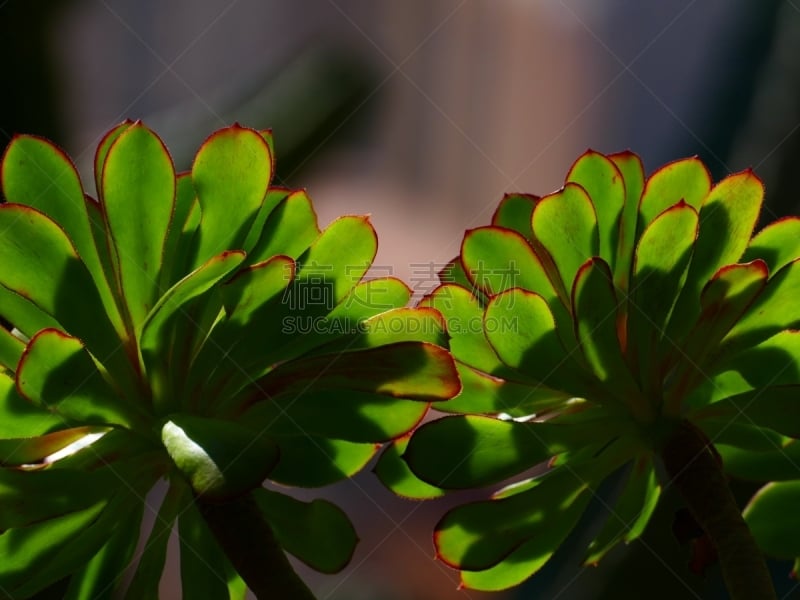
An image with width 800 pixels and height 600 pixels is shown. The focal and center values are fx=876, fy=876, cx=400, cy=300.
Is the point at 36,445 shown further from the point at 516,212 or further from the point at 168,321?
the point at 516,212

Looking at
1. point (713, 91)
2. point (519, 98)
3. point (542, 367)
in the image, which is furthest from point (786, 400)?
point (519, 98)

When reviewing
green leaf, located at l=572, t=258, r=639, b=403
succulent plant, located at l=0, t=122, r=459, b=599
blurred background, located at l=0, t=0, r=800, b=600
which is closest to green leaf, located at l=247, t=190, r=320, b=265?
succulent plant, located at l=0, t=122, r=459, b=599

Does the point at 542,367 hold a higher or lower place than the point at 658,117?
lower

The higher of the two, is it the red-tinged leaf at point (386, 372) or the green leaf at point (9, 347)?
the green leaf at point (9, 347)

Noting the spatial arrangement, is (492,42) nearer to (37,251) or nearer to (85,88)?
(85,88)

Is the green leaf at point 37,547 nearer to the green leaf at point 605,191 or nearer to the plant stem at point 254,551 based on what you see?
the plant stem at point 254,551

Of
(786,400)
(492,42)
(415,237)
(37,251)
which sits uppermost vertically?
(492,42)

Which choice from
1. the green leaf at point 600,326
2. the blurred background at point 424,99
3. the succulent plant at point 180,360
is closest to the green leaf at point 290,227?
the succulent plant at point 180,360
